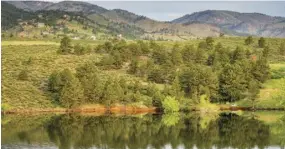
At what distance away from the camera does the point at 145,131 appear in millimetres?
82938

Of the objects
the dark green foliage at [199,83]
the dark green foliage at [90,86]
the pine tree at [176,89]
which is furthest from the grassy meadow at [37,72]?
the pine tree at [176,89]

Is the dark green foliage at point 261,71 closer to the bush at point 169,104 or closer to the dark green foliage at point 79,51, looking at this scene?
the bush at point 169,104

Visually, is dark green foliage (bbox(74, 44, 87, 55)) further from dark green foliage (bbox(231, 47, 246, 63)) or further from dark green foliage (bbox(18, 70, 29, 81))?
dark green foliage (bbox(231, 47, 246, 63))

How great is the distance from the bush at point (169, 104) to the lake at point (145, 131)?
255 centimetres

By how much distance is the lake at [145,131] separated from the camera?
6981 cm

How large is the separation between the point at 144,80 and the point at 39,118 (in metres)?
37.2

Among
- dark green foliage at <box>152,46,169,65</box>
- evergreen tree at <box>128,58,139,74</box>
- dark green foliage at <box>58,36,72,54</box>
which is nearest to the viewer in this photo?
evergreen tree at <box>128,58,139,74</box>

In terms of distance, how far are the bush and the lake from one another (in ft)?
8.35

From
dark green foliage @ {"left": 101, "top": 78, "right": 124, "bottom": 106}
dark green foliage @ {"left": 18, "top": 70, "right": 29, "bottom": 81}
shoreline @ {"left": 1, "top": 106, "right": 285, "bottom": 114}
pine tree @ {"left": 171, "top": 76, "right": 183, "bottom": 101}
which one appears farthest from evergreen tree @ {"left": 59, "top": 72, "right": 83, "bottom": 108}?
pine tree @ {"left": 171, "top": 76, "right": 183, "bottom": 101}

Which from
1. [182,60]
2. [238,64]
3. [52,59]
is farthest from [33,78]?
[238,64]

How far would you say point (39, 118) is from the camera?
95.1 meters

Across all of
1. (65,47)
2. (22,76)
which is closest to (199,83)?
(22,76)

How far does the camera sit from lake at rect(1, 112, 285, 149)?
229 feet

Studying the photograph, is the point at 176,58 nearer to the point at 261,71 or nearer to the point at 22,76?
the point at 261,71
